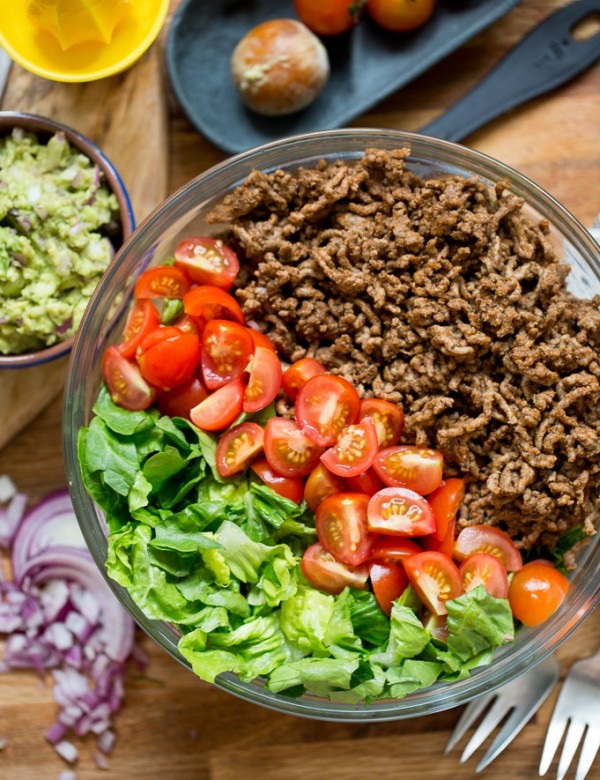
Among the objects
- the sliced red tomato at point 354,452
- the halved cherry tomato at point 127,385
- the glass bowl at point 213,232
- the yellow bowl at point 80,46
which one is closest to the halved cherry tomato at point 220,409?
the halved cherry tomato at point 127,385

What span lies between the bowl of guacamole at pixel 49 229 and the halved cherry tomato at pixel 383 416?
76 centimetres

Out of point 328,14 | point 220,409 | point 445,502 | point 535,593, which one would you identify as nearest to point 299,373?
point 220,409

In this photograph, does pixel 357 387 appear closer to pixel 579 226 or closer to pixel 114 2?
pixel 579 226

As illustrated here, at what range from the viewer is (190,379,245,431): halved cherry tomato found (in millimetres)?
1889

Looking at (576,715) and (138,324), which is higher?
(138,324)

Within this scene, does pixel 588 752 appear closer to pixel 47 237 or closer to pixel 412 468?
pixel 412 468

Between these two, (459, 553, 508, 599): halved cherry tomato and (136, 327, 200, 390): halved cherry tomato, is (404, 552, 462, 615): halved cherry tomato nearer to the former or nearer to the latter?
(459, 553, 508, 599): halved cherry tomato

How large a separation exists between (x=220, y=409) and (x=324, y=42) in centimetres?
115

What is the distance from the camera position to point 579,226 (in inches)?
77.6

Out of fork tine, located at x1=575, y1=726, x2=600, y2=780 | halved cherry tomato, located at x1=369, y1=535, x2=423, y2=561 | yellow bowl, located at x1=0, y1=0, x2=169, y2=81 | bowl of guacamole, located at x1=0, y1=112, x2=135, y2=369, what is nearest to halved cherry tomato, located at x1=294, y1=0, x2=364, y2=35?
yellow bowl, located at x1=0, y1=0, x2=169, y2=81

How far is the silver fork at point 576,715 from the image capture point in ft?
7.16

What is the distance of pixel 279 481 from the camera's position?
1.90m

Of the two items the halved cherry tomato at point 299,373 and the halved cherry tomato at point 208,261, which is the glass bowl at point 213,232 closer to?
the halved cherry tomato at point 208,261

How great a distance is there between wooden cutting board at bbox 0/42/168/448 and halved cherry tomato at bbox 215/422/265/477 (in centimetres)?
64
